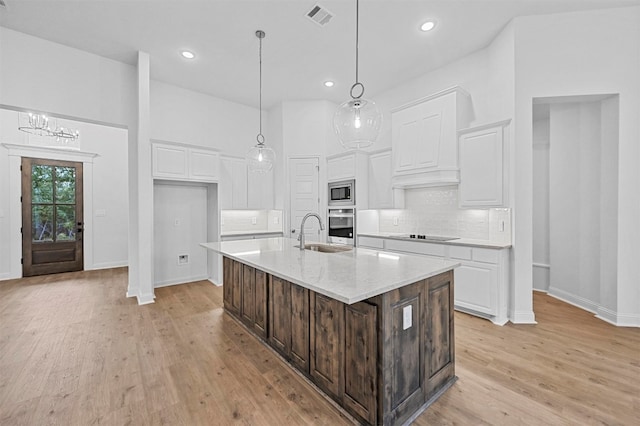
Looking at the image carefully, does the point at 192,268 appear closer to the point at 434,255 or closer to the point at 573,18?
the point at 434,255

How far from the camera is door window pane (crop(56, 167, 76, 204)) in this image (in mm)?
5910

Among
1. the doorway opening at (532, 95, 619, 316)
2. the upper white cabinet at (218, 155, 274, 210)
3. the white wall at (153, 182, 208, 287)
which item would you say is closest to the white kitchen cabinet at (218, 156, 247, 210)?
the upper white cabinet at (218, 155, 274, 210)

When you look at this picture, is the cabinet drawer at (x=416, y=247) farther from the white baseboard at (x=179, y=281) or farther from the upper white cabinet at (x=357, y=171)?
the white baseboard at (x=179, y=281)

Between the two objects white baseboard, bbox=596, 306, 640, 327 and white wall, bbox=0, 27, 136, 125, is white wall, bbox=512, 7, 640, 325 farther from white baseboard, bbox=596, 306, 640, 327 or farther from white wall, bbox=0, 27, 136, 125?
white wall, bbox=0, 27, 136, 125

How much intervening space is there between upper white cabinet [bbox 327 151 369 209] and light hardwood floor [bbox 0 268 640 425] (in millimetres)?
2314

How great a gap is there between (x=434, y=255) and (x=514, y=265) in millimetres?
858

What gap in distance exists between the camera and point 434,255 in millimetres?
3607

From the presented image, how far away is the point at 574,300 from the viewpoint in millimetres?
3676

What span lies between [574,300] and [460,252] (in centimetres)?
180

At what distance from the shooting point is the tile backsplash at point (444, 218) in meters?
3.53

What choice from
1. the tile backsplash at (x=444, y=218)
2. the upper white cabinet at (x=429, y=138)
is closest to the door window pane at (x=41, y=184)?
the tile backsplash at (x=444, y=218)

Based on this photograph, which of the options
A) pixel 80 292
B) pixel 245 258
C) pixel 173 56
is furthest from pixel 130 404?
pixel 173 56

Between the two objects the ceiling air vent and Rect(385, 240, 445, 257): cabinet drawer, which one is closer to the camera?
the ceiling air vent

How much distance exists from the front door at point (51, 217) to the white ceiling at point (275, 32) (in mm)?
3423
